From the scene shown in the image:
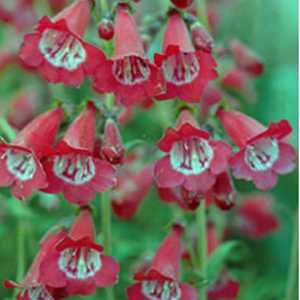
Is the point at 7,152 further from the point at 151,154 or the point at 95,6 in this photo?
the point at 151,154

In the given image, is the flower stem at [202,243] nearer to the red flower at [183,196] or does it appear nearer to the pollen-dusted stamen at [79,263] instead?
the red flower at [183,196]

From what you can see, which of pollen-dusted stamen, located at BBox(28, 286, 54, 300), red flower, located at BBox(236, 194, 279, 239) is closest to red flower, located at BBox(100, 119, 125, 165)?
pollen-dusted stamen, located at BBox(28, 286, 54, 300)

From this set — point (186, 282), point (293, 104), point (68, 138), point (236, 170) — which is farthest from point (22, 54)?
point (293, 104)

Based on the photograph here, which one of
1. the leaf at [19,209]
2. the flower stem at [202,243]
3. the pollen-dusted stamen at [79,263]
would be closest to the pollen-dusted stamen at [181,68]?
the flower stem at [202,243]

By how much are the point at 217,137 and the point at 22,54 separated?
655mm

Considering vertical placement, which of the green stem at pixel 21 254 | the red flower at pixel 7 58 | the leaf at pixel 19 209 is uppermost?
the red flower at pixel 7 58

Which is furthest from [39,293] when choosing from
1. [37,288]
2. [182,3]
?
[182,3]

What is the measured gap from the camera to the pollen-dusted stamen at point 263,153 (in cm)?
262

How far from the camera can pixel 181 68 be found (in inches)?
100

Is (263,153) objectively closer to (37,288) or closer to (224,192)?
(224,192)

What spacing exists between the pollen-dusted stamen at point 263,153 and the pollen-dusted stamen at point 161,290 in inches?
17.6

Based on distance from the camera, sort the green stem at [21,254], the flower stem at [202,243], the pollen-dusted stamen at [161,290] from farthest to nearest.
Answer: the green stem at [21,254] < the flower stem at [202,243] < the pollen-dusted stamen at [161,290]

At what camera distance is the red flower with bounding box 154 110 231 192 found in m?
2.43

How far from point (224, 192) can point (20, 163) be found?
632 millimetres
